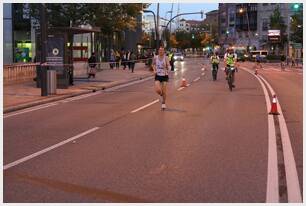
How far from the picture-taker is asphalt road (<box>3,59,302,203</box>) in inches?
268

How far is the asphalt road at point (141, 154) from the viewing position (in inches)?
268

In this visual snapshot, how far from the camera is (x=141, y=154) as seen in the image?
9164mm

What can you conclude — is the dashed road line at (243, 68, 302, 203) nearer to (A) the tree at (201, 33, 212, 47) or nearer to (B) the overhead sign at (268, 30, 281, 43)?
(B) the overhead sign at (268, 30, 281, 43)

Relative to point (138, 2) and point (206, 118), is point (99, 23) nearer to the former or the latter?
point (138, 2)

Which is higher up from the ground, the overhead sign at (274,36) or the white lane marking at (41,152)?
the overhead sign at (274,36)

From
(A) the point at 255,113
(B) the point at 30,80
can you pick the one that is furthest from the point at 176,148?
(B) the point at 30,80

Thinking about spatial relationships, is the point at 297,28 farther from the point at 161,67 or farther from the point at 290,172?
the point at 290,172

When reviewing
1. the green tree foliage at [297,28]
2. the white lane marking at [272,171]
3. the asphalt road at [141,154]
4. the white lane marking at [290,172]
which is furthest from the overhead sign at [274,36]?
the white lane marking at [290,172]

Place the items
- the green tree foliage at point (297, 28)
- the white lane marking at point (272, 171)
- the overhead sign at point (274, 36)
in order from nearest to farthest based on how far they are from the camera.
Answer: the white lane marking at point (272, 171)
the green tree foliage at point (297, 28)
the overhead sign at point (274, 36)

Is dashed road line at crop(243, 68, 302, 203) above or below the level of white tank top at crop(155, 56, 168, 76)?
below

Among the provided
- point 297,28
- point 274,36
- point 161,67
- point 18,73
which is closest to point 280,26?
point 274,36

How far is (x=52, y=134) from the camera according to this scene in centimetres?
1146

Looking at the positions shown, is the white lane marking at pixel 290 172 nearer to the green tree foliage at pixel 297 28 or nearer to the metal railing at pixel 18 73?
the metal railing at pixel 18 73

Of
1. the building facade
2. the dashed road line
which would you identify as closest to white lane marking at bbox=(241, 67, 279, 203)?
the dashed road line
